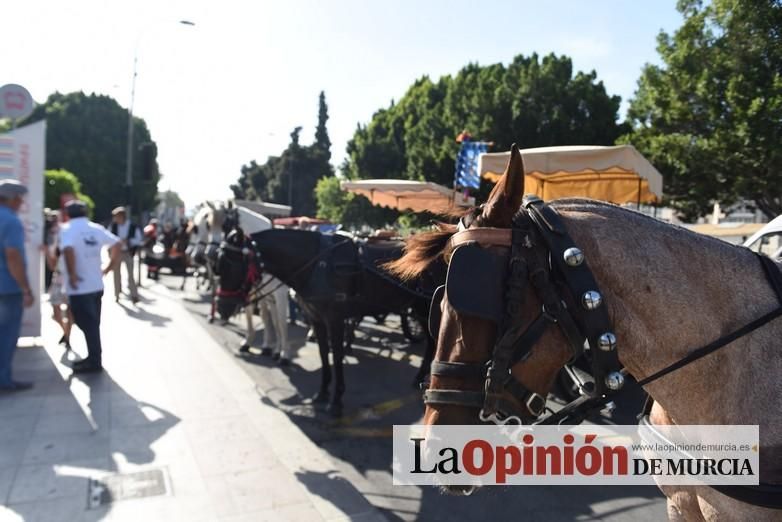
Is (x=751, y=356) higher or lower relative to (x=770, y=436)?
higher

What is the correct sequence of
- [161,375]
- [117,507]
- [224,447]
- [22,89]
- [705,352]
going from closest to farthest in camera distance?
[705,352] → [117,507] → [224,447] → [161,375] → [22,89]

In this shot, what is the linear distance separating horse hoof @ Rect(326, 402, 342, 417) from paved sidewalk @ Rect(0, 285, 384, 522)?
18.6 inches

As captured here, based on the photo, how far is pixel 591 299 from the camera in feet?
4.39

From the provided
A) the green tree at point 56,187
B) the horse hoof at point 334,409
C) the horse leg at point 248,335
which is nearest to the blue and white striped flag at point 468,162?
the horse leg at point 248,335

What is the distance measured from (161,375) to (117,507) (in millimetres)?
3179

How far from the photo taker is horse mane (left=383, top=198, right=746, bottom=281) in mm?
1548

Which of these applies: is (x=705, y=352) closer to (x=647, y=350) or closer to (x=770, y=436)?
(x=647, y=350)

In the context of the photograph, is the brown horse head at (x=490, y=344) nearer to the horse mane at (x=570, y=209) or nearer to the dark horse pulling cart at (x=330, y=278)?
the horse mane at (x=570, y=209)

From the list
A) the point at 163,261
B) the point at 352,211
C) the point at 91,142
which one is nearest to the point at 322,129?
the point at 91,142

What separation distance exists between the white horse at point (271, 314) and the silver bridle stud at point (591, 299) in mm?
6230

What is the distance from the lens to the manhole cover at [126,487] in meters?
3.46

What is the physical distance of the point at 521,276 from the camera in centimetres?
135

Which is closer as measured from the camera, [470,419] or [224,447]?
[470,419]

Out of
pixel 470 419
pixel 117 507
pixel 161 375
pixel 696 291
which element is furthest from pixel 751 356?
pixel 161 375
